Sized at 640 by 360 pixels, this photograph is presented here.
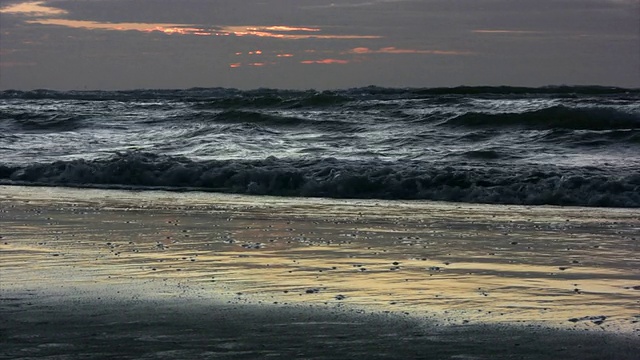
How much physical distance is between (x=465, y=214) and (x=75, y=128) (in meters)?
13.9

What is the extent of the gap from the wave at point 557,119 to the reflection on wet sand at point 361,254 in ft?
30.2

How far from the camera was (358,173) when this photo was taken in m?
11.4

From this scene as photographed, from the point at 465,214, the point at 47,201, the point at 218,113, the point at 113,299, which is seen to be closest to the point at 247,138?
the point at 218,113

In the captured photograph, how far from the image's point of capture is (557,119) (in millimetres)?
18703

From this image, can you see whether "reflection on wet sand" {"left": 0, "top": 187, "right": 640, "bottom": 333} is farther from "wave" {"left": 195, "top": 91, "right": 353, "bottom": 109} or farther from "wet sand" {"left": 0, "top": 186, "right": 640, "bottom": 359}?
"wave" {"left": 195, "top": 91, "right": 353, "bottom": 109}

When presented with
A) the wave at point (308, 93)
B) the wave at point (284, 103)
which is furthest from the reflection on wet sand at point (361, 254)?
the wave at point (308, 93)

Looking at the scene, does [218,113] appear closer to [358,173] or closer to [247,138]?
[247,138]

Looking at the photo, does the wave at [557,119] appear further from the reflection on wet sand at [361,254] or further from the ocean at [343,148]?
the reflection on wet sand at [361,254]

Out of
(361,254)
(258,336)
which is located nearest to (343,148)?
(361,254)

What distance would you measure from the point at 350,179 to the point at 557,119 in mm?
8914

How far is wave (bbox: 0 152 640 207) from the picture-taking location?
10.4m

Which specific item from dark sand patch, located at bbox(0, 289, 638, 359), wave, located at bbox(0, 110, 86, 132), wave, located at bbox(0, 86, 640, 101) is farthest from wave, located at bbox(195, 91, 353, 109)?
dark sand patch, located at bbox(0, 289, 638, 359)

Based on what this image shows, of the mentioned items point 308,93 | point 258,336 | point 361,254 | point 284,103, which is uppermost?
point 258,336

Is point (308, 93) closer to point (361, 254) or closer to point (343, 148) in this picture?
point (343, 148)
